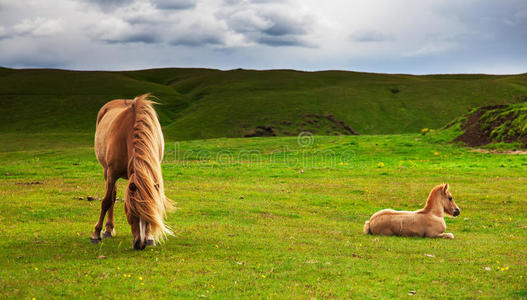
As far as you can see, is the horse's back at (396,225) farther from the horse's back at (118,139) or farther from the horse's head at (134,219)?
the horse's back at (118,139)

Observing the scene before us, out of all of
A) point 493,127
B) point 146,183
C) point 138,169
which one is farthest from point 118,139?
point 493,127

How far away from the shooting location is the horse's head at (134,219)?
909cm

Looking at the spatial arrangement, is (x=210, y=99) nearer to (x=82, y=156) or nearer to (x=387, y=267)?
(x=82, y=156)

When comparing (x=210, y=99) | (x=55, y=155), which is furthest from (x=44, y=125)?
(x=55, y=155)

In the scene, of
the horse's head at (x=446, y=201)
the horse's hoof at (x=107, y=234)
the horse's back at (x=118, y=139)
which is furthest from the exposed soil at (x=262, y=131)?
the horse's back at (x=118, y=139)

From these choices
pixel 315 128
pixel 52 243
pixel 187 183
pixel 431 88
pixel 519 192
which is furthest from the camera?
pixel 431 88

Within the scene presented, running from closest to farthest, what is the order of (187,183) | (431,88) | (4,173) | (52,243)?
(52,243), (187,183), (4,173), (431,88)

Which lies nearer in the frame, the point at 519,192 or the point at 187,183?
the point at 519,192

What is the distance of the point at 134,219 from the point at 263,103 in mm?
90461

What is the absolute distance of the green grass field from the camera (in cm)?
792

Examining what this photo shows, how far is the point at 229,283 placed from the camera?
8031 millimetres

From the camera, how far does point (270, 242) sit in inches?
461

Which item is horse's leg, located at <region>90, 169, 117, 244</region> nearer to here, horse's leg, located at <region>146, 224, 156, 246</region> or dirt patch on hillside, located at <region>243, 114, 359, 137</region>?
horse's leg, located at <region>146, 224, 156, 246</region>

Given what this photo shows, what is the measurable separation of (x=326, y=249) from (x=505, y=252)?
4529 millimetres
